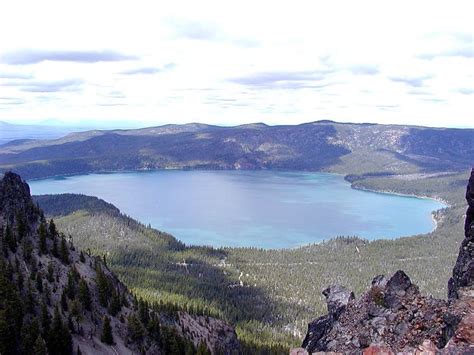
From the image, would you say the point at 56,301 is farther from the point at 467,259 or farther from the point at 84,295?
the point at 467,259

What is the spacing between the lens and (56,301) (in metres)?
55.4

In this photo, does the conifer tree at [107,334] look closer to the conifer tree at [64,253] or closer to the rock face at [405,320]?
the conifer tree at [64,253]

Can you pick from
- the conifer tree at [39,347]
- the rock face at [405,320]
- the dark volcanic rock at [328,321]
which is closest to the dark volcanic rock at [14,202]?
the conifer tree at [39,347]

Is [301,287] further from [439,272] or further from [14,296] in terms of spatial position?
[14,296]

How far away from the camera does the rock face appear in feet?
86.5

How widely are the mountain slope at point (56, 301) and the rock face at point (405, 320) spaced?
2349 cm

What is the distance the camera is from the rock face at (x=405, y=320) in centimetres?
2638

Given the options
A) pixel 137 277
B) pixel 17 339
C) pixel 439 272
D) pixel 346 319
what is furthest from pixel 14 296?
pixel 439 272

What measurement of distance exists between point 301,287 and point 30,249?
126 m

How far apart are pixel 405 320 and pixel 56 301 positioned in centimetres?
3788

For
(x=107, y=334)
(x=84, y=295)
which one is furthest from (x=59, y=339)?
(x=84, y=295)

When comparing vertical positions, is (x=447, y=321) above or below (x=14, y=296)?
above

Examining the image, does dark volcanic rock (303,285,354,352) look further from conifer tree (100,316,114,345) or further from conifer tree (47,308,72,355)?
conifer tree (47,308,72,355)

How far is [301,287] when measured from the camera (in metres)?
173
